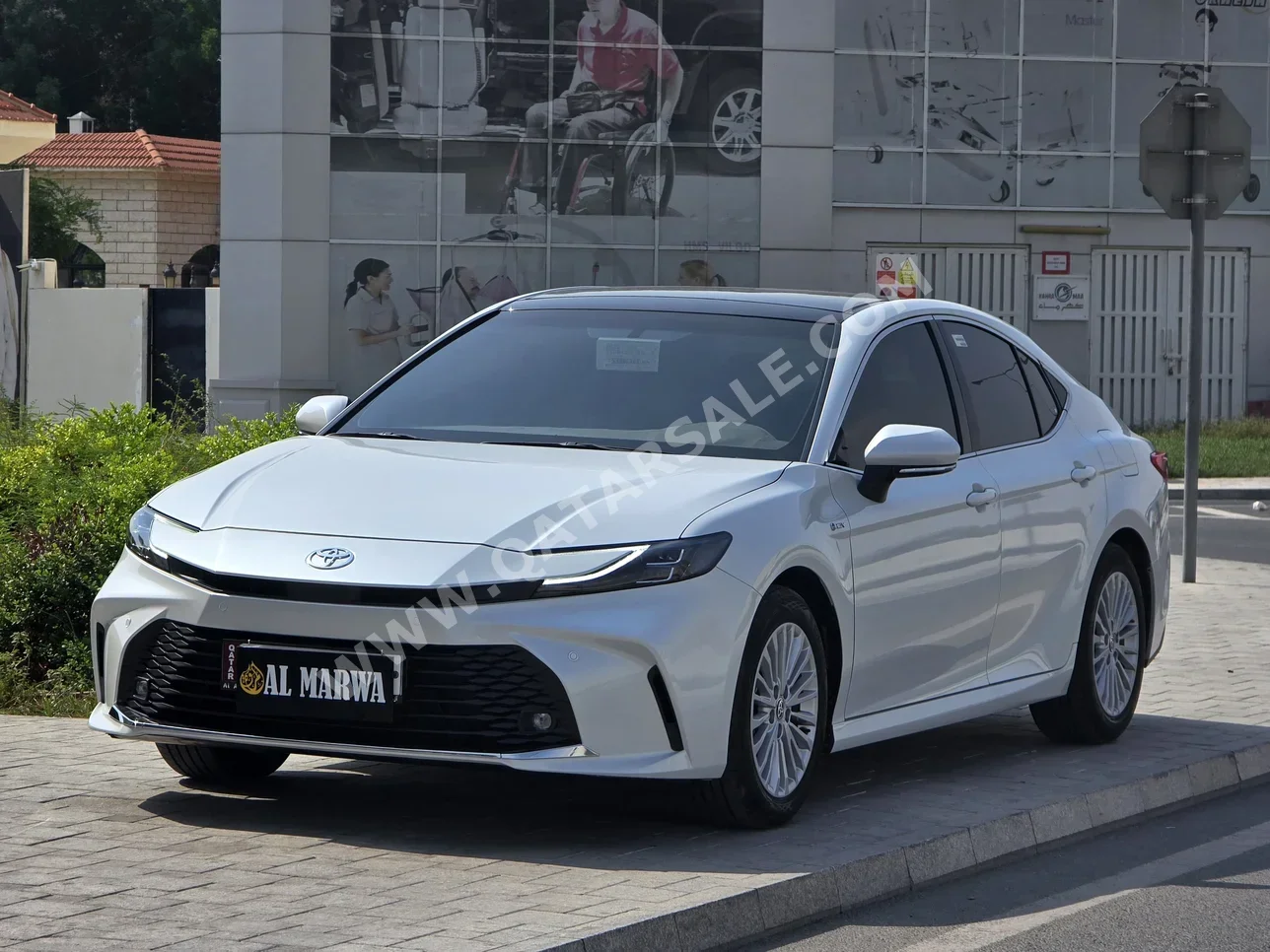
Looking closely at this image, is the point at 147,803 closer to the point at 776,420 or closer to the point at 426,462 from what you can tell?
the point at 426,462

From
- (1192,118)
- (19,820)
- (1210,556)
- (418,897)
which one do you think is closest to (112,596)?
(19,820)

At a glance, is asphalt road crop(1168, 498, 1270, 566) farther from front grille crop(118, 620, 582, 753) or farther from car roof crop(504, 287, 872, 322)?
front grille crop(118, 620, 582, 753)

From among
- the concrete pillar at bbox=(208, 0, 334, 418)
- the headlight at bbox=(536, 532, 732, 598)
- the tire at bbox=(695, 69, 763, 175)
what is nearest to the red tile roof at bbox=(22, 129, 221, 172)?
the concrete pillar at bbox=(208, 0, 334, 418)

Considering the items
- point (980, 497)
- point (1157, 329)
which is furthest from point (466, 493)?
point (1157, 329)

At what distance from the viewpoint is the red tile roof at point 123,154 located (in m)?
52.1

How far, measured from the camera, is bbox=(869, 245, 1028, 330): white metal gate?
3225cm

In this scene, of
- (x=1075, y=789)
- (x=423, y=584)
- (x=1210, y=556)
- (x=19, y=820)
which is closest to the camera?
(x=423, y=584)

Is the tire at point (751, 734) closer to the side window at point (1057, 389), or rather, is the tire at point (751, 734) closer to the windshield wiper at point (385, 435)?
the windshield wiper at point (385, 435)

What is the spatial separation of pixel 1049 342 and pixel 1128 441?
2502 centimetres

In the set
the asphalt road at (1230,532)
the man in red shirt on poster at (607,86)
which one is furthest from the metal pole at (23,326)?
the asphalt road at (1230,532)

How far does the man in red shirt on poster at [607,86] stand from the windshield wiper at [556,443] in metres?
24.7

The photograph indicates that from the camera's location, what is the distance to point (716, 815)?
5.73 meters

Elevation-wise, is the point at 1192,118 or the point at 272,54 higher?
the point at 272,54

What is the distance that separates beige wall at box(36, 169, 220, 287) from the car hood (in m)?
47.8
